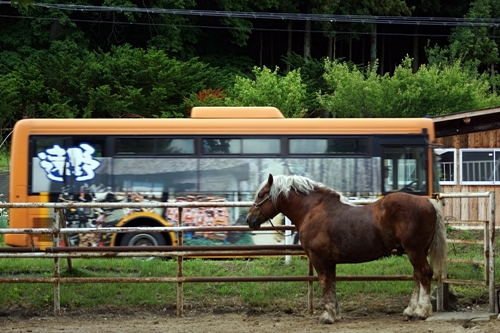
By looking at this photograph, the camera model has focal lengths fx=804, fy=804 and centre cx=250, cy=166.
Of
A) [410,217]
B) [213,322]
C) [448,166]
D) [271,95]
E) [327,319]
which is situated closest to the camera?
[410,217]

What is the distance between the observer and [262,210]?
367 inches

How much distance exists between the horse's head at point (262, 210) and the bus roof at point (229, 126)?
240 inches

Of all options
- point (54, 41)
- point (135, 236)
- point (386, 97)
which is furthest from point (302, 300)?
point (54, 41)

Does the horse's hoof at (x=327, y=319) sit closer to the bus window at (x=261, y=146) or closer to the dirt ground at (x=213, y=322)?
the dirt ground at (x=213, y=322)

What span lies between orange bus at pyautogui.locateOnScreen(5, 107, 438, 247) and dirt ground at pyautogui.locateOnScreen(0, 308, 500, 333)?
15.9 ft

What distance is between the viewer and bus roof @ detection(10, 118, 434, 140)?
1519 cm

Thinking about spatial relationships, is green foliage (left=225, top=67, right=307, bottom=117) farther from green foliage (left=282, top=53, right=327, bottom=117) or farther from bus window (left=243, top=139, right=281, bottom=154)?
bus window (left=243, top=139, right=281, bottom=154)

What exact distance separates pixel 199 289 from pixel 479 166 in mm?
13093

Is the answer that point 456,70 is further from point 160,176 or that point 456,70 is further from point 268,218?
point 268,218

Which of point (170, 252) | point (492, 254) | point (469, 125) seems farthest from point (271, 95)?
point (492, 254)

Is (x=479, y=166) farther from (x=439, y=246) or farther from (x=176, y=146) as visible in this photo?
(x=439, y=246)

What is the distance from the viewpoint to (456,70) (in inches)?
1219

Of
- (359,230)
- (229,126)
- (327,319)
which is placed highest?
(229,126)

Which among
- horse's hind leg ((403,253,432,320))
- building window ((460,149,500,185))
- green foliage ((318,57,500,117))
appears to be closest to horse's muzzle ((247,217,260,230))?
horse's hind leg ((403,253,432,320))
